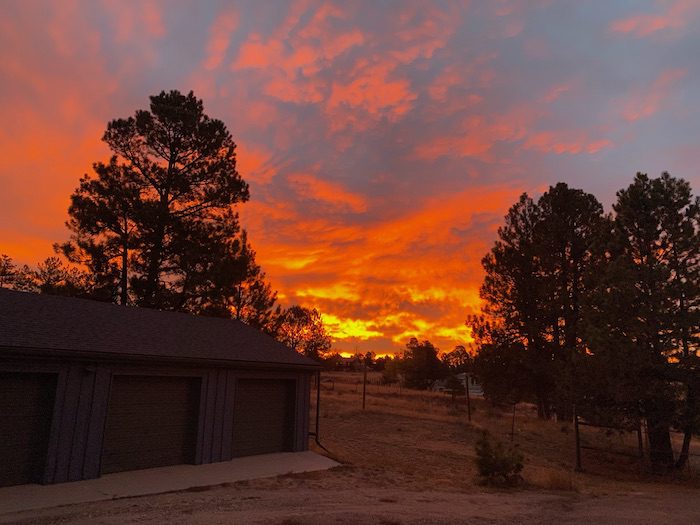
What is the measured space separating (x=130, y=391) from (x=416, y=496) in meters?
7.90

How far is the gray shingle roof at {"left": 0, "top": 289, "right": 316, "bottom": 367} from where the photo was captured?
11.1 meters

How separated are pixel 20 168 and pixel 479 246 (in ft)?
86.7

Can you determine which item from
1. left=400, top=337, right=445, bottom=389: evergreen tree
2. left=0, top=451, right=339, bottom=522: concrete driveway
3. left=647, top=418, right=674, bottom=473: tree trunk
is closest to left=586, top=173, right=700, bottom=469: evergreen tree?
left=647, top=418, right=674, bottom=473: tree trunk

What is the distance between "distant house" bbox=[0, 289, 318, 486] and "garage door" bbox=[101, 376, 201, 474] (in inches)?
1.1

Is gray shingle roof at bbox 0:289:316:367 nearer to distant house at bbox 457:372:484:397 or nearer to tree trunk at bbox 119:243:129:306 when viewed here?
tree trunk at bbox 119:243:129:306

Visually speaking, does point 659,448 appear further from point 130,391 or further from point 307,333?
point 307,333

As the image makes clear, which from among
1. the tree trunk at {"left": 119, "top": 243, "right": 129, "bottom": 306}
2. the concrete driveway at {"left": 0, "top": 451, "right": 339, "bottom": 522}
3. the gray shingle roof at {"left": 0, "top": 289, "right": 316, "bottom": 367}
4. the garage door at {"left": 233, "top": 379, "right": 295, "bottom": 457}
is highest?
the tree trunk at {"left": 119, "top": 243, "right": 129, "bottom": 306}

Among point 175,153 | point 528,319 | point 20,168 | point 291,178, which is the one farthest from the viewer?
point 528,319

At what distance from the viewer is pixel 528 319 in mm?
30203

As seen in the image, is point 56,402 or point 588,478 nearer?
point 56,402

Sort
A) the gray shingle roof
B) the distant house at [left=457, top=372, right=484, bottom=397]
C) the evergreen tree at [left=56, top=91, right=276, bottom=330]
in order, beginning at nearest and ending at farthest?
the gray shingle roof, the evergreen tree at [left=56, top=91, right=276, bottom=330], the distant house at [left=457, top=372, right=484, bottom=397]

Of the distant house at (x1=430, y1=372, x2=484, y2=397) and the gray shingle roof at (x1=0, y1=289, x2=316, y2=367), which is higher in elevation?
the gray shingle roof at (x1=0, y1=289, x2=316, y2=367)

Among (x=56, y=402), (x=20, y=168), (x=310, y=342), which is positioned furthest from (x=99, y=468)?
(x=310, y=342)

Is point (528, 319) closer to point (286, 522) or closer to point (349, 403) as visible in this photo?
point (349, 403)
